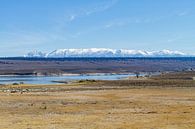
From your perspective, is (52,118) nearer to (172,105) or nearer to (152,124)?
(152,124)

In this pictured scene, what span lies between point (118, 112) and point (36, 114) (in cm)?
693

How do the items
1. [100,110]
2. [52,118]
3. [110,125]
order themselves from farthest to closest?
[100,110] → [52,118] → [110,125]

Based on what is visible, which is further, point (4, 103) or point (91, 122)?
point (4, 103)

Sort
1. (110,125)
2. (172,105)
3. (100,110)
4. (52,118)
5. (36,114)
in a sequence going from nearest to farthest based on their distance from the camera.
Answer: (110,125)
(52,118)
(36,114)
(100,110)
(172,105)

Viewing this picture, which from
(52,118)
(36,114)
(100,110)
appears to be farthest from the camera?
(100,110)

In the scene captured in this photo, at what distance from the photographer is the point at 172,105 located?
4659 centimetres

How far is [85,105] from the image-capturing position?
47062mm

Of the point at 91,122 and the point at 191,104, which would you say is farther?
the point at 191,104

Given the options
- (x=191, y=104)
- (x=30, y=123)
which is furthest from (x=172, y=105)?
(x=30, y=123)

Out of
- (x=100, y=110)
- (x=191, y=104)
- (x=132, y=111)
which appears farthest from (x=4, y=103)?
(x=191, y=104)

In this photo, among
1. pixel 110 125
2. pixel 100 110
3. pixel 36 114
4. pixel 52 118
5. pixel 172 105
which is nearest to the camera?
pixel 110 125

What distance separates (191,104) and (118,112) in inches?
396

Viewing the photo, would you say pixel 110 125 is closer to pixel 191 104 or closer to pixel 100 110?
pixel 100 110

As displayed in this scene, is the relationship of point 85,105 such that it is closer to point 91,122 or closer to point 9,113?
point 9,113
